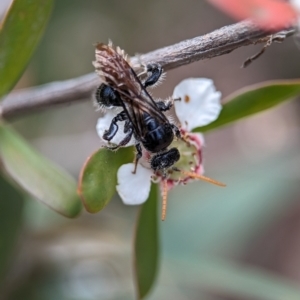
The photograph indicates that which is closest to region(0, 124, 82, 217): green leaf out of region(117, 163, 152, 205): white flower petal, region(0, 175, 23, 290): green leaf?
region(117, 163, 152, 205): white flower petal

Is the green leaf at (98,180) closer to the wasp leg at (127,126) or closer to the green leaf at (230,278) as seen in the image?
the wasp leg at (127,126)

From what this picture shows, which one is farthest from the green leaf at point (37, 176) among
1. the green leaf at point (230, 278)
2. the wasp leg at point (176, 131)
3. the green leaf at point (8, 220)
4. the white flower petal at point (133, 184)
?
the green leaf at point (230, 278)

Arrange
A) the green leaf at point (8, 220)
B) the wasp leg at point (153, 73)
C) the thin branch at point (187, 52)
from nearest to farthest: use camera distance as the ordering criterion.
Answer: the thin branch at point (187, 52)
the wasp leg at point (153, 73)
the green leaf at point (8, 220)

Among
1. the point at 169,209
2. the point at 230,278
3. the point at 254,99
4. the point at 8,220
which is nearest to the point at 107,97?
the point at 254,99

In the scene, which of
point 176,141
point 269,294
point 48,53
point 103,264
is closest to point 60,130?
point 48,53

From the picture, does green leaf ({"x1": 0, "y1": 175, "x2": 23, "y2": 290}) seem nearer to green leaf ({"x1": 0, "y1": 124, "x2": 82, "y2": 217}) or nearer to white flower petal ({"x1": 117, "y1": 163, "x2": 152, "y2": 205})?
green leaf ({"x1": 0, "y1": 124, "x2": 82, "y2": 217})

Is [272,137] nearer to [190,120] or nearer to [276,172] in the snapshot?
[276,172]

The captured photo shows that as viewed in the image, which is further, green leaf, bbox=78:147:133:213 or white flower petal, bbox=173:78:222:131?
white flower petal, bbox=173:78:222:131

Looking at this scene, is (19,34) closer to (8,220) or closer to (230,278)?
(8,220)

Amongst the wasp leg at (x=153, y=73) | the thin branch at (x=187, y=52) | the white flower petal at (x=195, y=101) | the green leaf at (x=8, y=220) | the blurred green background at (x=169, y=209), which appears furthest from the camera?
the blurred green background at (x=169, y=209)
